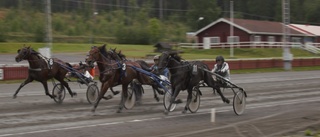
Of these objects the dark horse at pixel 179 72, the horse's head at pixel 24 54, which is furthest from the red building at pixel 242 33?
the dark horse at pixel 179 72

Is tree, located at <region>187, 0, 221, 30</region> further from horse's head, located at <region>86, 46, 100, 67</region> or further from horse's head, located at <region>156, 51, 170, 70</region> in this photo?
horse's head, located at <region>156, 51, 170, 70</region>

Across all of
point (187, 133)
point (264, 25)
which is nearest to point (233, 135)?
point (187, 133)

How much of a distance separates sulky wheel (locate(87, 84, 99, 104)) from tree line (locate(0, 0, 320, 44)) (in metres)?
53.3

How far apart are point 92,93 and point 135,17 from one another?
85990mm

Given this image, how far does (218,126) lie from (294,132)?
1758 millimetres

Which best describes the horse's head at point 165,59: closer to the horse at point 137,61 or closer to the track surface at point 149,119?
the track surface at point 149,119

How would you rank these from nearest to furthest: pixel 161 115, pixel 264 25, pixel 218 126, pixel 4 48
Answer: pixel 218 126 → pixel 161 115 → pixel 4 48 → pixel 264 25

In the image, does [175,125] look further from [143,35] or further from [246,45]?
[143,35]

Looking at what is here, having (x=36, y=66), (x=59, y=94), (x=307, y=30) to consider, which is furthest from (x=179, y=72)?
(x=307, y=30)

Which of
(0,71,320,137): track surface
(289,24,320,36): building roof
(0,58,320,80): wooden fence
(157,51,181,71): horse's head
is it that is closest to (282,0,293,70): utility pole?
(0,58,320,80): wooden fence

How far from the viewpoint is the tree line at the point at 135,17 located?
7750cm

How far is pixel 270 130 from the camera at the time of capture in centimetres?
1050

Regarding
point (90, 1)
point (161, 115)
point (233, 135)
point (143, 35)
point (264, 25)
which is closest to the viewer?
point (233, 135)

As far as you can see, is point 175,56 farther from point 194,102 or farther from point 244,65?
point 244,65
